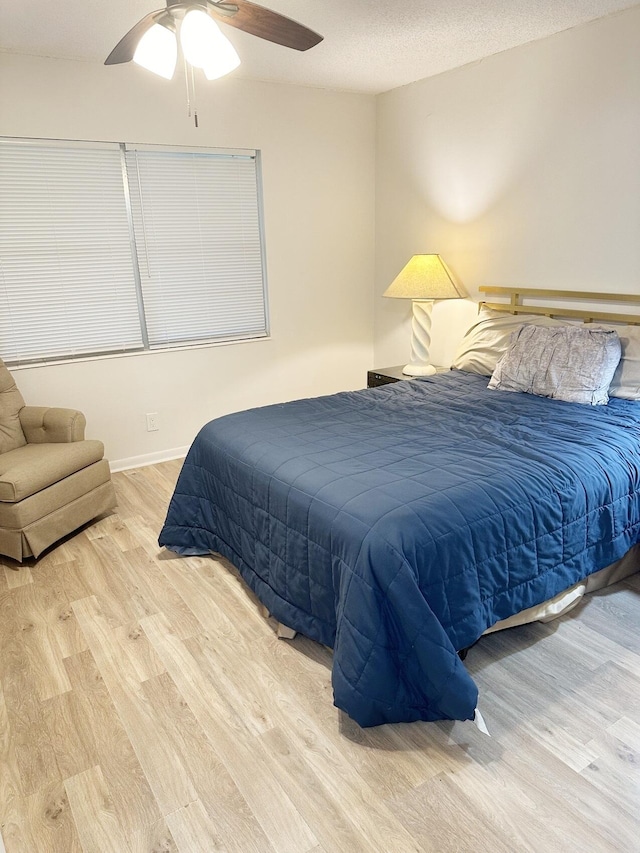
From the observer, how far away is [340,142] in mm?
4559

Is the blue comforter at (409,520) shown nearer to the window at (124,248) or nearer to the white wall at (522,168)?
the white wall at (522,168)

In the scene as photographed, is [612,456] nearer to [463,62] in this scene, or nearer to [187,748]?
[187,748]

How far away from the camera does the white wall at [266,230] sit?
3561mm

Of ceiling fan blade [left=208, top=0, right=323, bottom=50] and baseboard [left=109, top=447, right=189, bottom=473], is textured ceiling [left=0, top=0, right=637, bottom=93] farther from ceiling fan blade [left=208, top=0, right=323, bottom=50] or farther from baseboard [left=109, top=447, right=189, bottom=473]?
baseboard [left=109, top=447, right=189, bottom=473]

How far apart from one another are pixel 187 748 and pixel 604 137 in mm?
3430

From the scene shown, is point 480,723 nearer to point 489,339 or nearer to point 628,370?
point 628,370

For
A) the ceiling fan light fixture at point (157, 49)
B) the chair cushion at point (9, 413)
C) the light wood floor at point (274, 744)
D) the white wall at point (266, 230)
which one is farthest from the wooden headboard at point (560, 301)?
the chair cushion at point (9, 413)

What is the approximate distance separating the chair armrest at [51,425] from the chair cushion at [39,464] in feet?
0.18

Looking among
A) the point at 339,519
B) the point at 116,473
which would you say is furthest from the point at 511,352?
the point at 116,473

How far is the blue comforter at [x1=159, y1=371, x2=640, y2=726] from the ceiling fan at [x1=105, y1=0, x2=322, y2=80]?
4.76 feet

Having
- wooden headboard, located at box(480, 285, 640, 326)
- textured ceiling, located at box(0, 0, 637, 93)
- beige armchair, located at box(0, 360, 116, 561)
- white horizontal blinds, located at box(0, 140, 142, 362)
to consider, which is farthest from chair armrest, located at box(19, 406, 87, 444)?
wooden headboard, located at box(480, 285, 640, 326)

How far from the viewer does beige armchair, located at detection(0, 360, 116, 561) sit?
2846 millimetres

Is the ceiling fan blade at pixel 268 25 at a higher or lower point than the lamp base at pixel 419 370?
higher

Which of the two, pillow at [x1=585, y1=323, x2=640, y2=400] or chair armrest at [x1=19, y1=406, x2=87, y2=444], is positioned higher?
pillow at [x1=585, y1=323, x2=640, y2=400]
